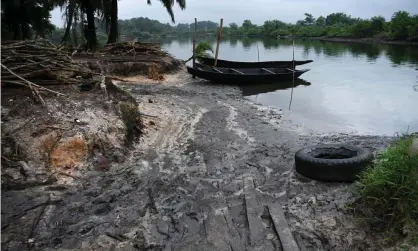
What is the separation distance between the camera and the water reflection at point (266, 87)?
654 inches

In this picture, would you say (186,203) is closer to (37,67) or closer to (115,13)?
(37,67)

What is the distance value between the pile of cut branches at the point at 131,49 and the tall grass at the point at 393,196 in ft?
52.2

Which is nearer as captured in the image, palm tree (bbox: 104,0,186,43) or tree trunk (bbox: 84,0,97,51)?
tree trunk (bbox: 84,0,97,51)

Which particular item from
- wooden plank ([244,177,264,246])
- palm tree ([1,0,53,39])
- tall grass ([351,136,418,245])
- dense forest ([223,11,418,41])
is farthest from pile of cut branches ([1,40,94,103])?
dense forest ([223,11,418,41])

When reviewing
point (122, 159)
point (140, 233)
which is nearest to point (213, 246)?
point (140, 233)

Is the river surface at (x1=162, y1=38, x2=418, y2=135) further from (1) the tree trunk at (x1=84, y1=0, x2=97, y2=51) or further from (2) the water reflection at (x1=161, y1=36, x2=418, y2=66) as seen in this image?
(1) the tree trunk at (x1=84, y1=0, x2=97, y2=51)

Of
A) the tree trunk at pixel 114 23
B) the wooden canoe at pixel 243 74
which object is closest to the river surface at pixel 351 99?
the wooden canoe at pixel 243 74

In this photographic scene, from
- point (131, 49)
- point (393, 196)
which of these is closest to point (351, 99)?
point (131, 49)

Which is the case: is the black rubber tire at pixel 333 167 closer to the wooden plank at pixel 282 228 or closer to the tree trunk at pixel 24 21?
the wooden plank at pixel 282 228

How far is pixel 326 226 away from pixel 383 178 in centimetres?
92

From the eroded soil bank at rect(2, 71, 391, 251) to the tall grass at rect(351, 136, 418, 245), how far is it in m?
0.28

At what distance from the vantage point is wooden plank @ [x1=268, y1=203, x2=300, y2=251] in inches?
163

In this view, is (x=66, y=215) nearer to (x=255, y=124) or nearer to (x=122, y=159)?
(x=122, y=159)

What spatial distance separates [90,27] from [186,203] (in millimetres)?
18772
